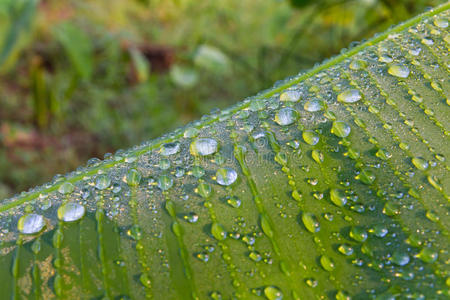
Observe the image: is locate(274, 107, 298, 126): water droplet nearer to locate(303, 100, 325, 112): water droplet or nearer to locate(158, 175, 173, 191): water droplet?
locate(303, 100, 325, 112): water droplet

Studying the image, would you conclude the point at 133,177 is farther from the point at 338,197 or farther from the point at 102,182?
the point at 338,197

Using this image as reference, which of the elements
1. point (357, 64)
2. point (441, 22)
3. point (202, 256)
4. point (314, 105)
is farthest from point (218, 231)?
point (441, 22)

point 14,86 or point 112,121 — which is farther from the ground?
point 14,86

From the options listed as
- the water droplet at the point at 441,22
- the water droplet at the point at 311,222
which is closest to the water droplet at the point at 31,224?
the water droplet at the point at 311,222

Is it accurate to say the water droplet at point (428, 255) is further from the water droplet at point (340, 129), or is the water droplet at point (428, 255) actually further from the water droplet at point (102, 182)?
the water droplet at point (102, 182)

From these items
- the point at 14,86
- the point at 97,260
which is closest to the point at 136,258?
the point at 97,260

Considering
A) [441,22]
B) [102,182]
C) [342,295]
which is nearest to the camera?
[342,295]

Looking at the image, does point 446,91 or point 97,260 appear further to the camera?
point 446,91

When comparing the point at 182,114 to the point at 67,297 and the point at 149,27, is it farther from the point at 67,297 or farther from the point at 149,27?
the point at 67,297
